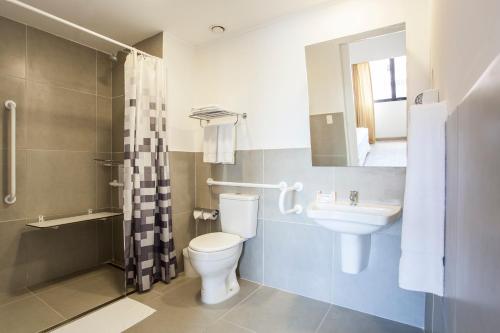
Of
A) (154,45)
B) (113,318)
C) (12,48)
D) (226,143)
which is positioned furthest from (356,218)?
(12,48)

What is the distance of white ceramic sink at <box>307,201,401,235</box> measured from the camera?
1.41 meters

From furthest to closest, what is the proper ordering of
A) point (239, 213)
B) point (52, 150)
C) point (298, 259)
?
point (52, 150), point (239, 213), point (298, 259)

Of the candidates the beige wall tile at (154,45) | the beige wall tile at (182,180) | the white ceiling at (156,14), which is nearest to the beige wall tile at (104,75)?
the white ceiling at (156,14)

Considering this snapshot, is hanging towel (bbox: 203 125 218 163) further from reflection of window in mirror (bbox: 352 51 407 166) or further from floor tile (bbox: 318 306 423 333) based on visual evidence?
floor tile (bbox: 318 306 423 333)

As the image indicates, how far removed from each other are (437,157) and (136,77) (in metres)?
2.12

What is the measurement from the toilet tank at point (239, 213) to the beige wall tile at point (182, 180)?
43 cm

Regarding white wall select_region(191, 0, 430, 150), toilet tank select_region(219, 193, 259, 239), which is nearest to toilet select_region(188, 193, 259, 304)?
toilet tank select_region(219, 193, 259, 239)

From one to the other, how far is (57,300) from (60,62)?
6.91 feet

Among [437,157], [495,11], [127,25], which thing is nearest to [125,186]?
[127,25]

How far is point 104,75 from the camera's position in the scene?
2713mm

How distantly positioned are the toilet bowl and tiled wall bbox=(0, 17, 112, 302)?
4.62 feet

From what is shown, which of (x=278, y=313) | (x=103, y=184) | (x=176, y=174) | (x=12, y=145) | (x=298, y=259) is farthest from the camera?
(x=103, y=184)

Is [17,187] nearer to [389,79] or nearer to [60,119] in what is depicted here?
[60,119]

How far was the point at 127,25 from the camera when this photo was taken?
2.24 metres
